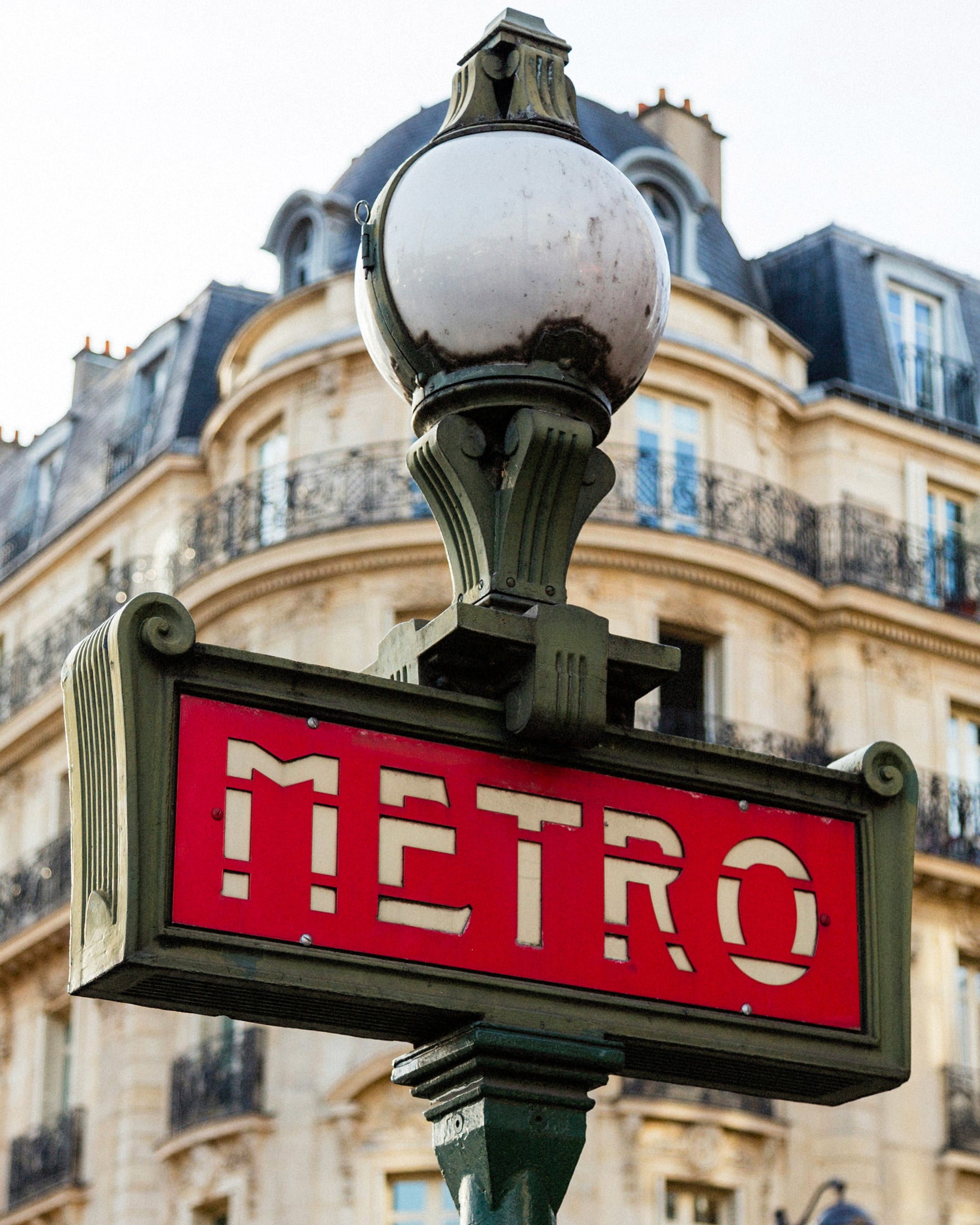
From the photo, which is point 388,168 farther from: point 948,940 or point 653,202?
point 948,940

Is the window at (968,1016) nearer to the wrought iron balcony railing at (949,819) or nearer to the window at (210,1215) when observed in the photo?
the wrought iron balcony railing at (949,819)

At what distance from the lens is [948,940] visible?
25672mm

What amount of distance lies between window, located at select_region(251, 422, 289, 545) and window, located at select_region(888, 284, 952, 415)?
7.06 m

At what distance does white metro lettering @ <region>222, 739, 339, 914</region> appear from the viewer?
3.19 m

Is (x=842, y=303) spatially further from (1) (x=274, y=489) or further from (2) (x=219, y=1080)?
(2) (x=219, y=1080)

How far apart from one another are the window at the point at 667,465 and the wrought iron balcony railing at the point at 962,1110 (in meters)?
6.05

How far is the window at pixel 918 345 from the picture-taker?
2856 cm

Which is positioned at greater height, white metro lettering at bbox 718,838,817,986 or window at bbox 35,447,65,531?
window at bbox 35,447,65,531

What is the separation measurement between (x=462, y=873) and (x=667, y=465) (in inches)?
878

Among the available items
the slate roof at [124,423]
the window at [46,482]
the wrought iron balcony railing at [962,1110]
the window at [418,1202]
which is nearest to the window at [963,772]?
the wrought iron balcony railing at [962,1110]

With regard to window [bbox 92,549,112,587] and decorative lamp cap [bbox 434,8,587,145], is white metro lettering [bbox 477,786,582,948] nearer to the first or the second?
decorative lamp cap [bbox 434,8,587,145]

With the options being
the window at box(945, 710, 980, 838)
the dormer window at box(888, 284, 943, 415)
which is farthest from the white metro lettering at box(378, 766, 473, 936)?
the dormer window at box(888, 284, 943, 415)

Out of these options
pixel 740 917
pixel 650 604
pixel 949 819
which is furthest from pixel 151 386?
pixel 740 917

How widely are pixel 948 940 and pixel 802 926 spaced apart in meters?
22.7
